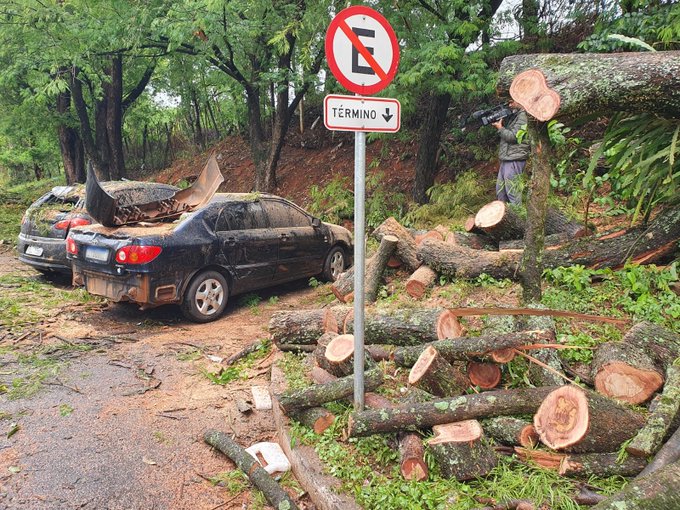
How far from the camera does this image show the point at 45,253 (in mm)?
7496

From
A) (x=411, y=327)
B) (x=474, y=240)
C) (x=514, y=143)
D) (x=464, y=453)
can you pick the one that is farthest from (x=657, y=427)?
(x=514, y=143)

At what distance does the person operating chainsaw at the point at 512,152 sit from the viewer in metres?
7.38

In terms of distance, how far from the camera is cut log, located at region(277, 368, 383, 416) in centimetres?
335

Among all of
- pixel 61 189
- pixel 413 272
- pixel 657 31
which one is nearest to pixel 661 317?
pixel 413 272

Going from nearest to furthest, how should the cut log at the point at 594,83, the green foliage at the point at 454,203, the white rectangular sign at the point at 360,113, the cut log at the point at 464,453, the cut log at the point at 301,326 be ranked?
the cut log at the point at 464,453, the white rectangular sign at the point at 360,113, the cut log at the point at 594,83, the cut log at the point at 301,326, the green foliage at the point at 454,203

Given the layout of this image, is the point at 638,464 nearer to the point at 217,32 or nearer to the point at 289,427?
the point at 289,427

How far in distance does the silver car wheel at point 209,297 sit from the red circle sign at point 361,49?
4.23 metres

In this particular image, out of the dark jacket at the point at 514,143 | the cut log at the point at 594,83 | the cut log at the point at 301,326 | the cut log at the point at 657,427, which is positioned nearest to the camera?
the cut log at the point at 657,427

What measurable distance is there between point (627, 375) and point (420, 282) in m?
2.29

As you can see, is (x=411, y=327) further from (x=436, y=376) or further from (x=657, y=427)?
(x=657, y=427)

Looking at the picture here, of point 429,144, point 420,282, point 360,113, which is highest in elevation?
point 429,144

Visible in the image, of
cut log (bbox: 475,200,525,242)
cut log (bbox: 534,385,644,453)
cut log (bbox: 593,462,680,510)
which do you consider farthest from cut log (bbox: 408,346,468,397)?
cut log (bbox: 475,200,525,242)

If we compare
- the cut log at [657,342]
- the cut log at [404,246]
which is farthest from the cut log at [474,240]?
the cut log at [657,342]

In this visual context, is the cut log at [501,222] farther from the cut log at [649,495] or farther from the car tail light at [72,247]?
the car tail light at [72,247]
